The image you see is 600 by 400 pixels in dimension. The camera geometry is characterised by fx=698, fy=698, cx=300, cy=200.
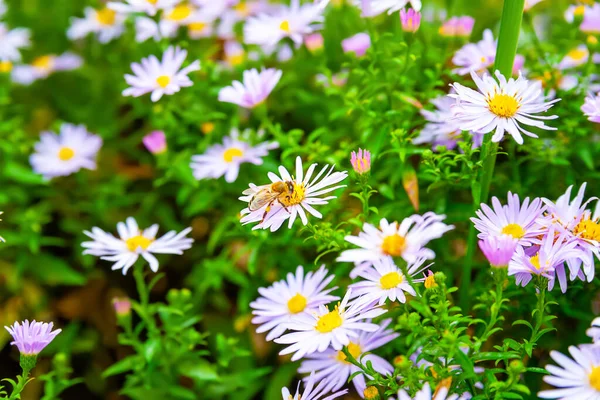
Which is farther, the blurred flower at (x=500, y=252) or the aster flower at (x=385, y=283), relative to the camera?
the aster flower at (x=385, y=283)

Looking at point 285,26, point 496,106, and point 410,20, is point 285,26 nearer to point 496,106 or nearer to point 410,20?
point 410,20

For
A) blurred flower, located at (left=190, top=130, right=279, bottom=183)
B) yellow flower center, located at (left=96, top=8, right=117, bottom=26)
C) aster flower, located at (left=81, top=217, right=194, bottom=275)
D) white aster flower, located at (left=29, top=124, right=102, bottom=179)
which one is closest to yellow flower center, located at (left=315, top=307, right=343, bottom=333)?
aster flower, located at (left=81, top=217, right=194, bottom=275)

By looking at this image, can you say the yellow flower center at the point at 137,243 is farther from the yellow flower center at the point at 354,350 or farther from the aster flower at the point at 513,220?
the aster flower at the point at 513,220

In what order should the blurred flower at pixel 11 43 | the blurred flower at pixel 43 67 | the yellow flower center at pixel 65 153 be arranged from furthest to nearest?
the blurred flower at pixel 43 67
the blurred flower at pixel 11 43
the yellow flower center at pixel 65 153

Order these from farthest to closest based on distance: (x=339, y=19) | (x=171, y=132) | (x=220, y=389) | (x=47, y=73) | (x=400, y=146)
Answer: (x=47, y=73) < (x=339, y=19) < (x=171, y=132) < (x=220, y=389) < (x=400, y=146)

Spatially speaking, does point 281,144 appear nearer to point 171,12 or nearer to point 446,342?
point 171,12

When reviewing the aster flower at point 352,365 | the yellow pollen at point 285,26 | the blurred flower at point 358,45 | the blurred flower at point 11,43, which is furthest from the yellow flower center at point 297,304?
the blurred flower at point 11,43

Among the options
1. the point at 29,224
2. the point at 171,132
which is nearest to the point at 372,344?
the point at 171,132

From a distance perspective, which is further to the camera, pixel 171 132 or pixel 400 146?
pixel 171 132
